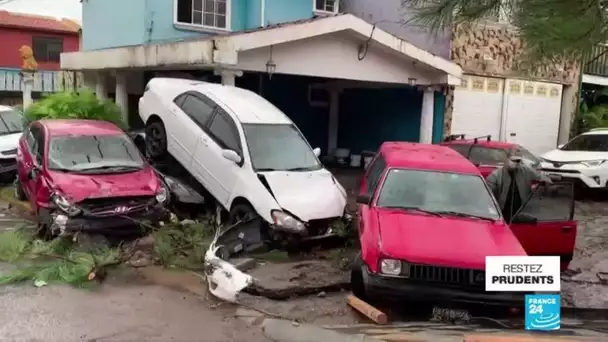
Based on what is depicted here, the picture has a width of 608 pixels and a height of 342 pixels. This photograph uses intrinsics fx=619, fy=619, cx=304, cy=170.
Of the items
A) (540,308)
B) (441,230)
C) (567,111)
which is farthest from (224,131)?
(567,111)

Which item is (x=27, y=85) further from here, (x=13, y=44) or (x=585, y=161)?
(x=585, y=161)

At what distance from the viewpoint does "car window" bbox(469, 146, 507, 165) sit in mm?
13039

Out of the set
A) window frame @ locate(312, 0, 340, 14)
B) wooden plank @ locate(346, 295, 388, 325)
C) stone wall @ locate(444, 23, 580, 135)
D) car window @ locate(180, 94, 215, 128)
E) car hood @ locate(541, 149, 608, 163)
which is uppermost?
window frame @ locate(312, 0, 340, 14)

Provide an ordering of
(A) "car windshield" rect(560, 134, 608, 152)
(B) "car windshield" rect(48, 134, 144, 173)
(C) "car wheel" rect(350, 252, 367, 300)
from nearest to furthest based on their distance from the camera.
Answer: (C) "car wheel" rect(350, 252, 367, 300) < (B) "car windshield" rect(48, 134, 144, 173) < (A) "car windshield" rect(560, 134, 608, 152)

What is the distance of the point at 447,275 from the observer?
6.34 metres

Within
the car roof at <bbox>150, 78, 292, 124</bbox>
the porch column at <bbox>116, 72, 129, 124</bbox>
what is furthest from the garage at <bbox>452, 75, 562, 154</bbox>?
the porch column at <bbox>116, 72, 129, 124</bbox>

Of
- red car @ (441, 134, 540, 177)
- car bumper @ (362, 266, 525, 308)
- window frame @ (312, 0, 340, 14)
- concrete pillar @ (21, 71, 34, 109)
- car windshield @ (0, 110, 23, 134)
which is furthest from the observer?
concrete pillar @ (21, 71, 34, 109)

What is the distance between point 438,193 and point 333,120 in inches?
497

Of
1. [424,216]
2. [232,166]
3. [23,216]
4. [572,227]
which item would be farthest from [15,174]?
[572,227]

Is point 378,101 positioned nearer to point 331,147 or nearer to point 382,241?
point 331,147

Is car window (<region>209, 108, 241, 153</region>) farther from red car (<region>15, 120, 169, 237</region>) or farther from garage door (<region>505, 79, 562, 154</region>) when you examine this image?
garage door (<region>505, 79, 562, 154</region>)

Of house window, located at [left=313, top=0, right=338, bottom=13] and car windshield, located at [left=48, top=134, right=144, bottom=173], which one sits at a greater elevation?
house window, located at [left=313, top=0, right=338, bottom=13]

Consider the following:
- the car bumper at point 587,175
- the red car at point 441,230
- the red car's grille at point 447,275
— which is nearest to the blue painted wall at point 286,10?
the car bumper at point 587,175

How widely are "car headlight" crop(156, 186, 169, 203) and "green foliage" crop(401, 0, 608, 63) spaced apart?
16.8 feet
